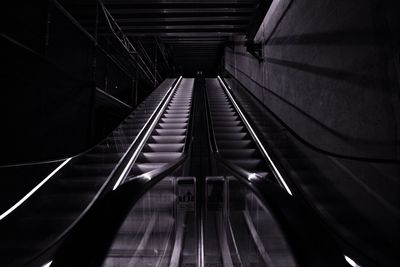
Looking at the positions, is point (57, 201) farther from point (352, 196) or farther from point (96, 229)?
point (352, 196)

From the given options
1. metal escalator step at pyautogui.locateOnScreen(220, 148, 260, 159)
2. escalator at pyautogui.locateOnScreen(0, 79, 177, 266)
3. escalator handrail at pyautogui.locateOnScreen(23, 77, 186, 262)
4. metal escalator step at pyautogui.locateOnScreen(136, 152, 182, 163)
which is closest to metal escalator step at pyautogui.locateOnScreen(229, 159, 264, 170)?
metal escalator step at pyautogui.locateOnScreen(220, 148, 260, 159)

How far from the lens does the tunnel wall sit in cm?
247

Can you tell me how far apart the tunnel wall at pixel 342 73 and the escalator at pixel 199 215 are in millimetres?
1084

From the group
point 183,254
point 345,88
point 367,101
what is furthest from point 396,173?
point 183,254

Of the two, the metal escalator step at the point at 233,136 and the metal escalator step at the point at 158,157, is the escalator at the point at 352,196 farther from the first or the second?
the metal escalator step at the point at 158,157

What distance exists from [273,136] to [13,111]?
13.1ft

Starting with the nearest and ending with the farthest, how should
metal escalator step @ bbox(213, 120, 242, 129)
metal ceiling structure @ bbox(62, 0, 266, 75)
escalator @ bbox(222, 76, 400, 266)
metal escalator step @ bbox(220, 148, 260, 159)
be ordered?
1. escalator @ bbox(222, 76, 400, 266)
2. metal escalator step @ bbox(220, 148, 260, 159)
3. metal escalator step @ bbox(213, 120, 242, 129)
4. metal ceiling structure @ bbox(62, 0, 266, 75)

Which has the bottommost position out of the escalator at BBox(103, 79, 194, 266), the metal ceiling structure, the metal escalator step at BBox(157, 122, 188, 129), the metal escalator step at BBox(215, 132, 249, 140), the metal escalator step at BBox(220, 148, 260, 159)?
the escalator at BBox(103, 79, 194, 266)

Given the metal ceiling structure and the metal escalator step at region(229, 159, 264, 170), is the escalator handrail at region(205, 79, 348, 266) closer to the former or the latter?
the metal escalator step at region(229, 159, 264, 170)

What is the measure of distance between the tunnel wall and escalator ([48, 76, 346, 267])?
108cm

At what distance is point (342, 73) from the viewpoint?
10.6 feet

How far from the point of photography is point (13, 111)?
11.2ft

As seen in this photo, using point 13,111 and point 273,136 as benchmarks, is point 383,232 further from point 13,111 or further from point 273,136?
point 13,111

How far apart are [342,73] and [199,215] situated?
9.28 ft
